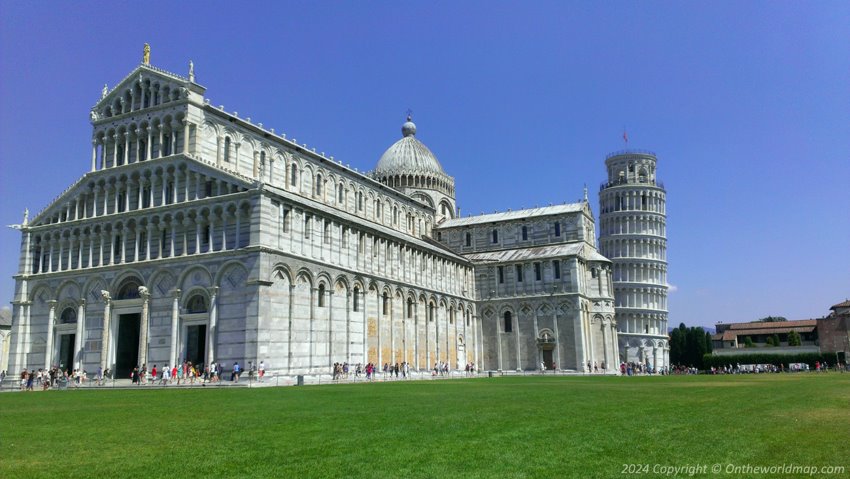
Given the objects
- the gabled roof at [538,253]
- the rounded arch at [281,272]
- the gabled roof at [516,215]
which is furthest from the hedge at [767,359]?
the rounded arch at [281,272]

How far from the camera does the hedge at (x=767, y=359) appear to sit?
8812cm

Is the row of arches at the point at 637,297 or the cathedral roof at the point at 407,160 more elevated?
the cathedral roof at the point at 407,160

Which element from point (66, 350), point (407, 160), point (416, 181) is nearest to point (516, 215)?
point (416, 181)

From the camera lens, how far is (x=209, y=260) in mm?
44188

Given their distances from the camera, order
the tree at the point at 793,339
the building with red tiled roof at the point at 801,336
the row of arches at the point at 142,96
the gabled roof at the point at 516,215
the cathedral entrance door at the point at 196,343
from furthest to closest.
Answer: the tree at the point at 793,339 < the building with red tiled roof at the point at 801,336 < the gabled roof at the point at 516,215 < the row of arches at the point at 142,96 < the cathedral entrance door at the point at 196,343

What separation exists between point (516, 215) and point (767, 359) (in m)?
43.7

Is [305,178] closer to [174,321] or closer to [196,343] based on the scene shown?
[174,321]

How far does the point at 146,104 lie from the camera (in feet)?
163

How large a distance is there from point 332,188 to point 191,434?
4818 centimetres

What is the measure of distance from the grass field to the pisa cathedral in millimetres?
23338

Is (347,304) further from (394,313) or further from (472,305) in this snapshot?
(472,305)

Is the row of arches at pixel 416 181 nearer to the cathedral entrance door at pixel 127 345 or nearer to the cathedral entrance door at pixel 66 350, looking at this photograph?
the cathedral entrance door at pixel 127 345

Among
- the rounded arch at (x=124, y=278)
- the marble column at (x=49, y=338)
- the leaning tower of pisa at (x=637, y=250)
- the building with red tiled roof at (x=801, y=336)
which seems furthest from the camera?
the leaning tower of pisa at (x=637, y=250)

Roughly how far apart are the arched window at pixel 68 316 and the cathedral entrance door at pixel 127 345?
470 centimetres
